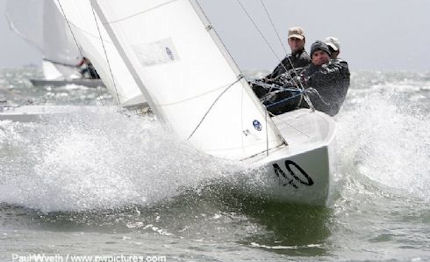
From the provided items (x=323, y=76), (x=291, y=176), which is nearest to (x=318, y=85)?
(x=323, y=76)

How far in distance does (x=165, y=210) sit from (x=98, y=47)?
3.32 metres

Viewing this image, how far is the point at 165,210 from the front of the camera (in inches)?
221

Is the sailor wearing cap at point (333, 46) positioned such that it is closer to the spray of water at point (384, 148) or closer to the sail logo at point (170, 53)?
the spray of water at point (384, 148)

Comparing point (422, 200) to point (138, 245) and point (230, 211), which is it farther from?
point (138, 245)

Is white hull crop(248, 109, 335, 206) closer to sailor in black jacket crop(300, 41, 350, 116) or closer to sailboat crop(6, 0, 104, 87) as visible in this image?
sailor in black jacket crop(300, 41, 350, 116)

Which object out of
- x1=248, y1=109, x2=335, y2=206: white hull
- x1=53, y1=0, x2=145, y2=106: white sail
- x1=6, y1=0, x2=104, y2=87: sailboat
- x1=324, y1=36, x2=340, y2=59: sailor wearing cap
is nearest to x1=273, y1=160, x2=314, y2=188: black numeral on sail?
x1=248, y1=109, x2=335, y2=206: white hull

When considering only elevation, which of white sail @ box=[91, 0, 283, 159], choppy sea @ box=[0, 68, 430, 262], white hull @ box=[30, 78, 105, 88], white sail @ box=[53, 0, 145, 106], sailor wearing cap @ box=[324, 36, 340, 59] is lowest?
choppy sea @ box=[0, 68, 430, 262]

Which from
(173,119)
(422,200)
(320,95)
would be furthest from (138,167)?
(422,200)

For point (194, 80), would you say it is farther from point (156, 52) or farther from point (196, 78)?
point (156, 52)

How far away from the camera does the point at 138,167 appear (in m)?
5.95

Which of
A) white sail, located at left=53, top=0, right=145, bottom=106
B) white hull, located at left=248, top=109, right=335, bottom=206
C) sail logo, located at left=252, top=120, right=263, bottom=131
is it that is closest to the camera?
white hull, located at left=248, top=109, right=335, bottom=206

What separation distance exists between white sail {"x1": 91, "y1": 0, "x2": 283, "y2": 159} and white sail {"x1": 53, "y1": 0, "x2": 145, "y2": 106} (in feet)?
3.52

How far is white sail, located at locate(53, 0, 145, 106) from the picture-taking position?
7.77m

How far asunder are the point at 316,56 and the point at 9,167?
135 inches
